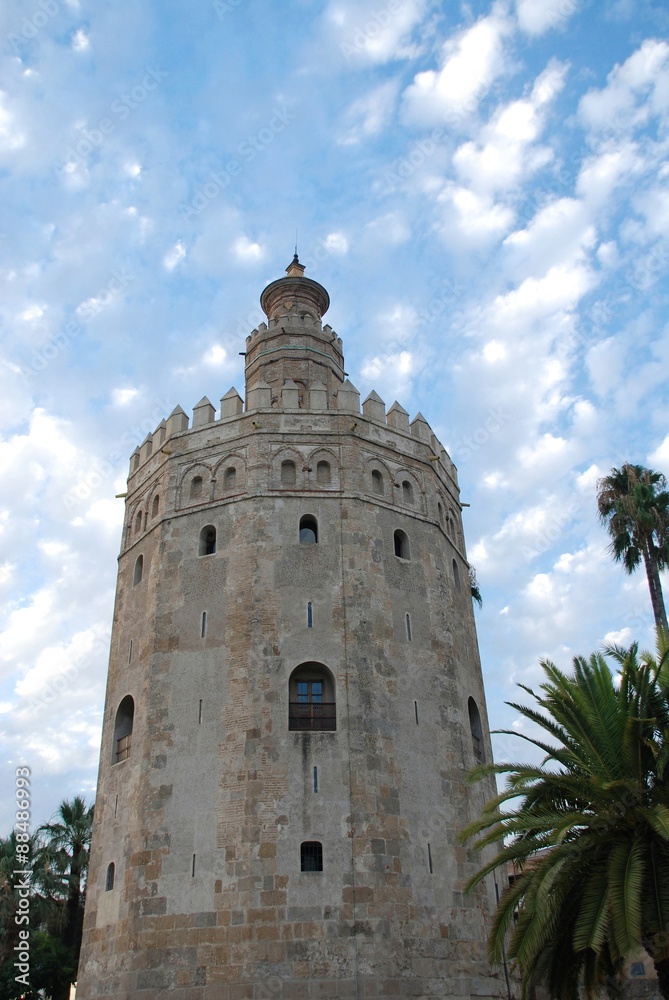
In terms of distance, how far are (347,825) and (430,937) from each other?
2730 millimetres

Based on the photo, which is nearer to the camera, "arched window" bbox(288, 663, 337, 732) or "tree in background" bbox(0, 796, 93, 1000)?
"arched window" bbox(288, 663, 337, 732)

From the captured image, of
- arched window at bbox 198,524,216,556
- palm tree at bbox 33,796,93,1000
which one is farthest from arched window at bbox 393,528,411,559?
palm tree at bbox 33,796,93,1000

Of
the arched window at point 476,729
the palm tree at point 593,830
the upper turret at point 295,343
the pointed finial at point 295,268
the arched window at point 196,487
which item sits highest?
the pointed finial at point 295,268

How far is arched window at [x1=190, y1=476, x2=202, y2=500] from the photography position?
71.9ft

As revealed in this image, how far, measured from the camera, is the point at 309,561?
65.9ft

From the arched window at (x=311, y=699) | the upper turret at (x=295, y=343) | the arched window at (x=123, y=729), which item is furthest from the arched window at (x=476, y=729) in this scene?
the upper turret at (x=295, y=343)

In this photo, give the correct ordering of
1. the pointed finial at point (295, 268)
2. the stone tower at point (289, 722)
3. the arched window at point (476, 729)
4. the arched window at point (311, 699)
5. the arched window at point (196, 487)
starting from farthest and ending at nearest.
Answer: the pointed finial at point (295, 268) < the arched window at point (196, 487) < the arched window at point (476, 729) < the arched window at point (311, 699) < the stone tower at point (289, 722)

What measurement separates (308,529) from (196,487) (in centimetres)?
328

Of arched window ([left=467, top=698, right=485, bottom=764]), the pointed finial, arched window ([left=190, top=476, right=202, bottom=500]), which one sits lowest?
arched window ([left=467, top=698, right=485, bottom=764])

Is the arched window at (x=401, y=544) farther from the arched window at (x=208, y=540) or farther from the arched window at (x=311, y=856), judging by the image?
the arched window at (x=311, y=856)

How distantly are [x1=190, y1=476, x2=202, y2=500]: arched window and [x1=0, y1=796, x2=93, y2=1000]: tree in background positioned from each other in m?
13.0

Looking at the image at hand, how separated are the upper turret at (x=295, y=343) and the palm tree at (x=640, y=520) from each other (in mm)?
9045

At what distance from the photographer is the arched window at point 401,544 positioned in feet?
70.6

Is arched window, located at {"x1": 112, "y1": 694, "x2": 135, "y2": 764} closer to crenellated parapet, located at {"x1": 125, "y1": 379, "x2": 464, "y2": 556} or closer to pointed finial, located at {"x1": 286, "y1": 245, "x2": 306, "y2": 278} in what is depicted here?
crenellated parapet, located at {"x1": 125, "y1": 379, "x2": 464, "y2": 556}
